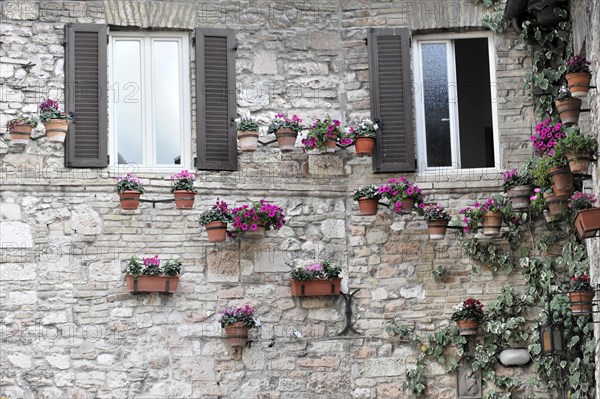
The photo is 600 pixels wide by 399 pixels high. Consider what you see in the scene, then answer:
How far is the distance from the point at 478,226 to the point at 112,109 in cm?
362

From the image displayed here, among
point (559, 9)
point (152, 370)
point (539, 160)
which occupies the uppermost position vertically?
point (559, 9)

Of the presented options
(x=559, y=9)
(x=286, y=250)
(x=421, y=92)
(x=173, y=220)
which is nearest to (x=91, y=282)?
(x=173, y=220)

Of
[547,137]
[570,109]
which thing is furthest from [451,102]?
[570,109]

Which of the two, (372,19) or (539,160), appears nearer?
(539,160)

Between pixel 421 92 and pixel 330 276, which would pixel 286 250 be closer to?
pixel 330 276

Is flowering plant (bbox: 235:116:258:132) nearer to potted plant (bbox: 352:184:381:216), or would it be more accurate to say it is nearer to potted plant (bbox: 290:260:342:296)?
potted plant (bbox: 352:184:381:216)

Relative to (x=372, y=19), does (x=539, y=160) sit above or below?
below

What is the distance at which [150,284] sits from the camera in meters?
13.3

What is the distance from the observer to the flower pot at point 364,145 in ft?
44.8

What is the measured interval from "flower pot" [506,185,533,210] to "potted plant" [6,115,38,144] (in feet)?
14.4

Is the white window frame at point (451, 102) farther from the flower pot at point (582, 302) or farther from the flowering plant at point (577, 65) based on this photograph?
the flower pot at point (582, 302)

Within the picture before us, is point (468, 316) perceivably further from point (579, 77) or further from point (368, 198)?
point (579, 77)

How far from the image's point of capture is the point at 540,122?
13.8m

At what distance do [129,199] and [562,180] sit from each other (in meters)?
3.90
